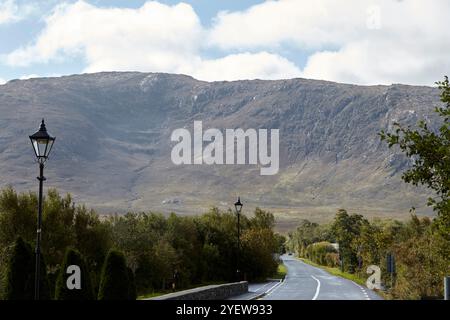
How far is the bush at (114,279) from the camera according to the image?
2170cm

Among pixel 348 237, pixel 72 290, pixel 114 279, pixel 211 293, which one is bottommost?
pixel 348 237

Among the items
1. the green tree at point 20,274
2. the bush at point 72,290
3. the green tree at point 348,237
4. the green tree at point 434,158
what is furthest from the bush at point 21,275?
the green tree at point 348,237

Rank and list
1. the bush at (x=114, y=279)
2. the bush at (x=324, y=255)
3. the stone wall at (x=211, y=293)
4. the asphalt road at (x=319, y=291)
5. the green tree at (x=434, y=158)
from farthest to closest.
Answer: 1. the bush at (x=324, y=255)
2. the asphalt road at (x=319, y=291)
3. the bush at (x=114, y=279)
4. the stone wall at (x=211, y=293)
5. the green tree at (x=434, y=158)

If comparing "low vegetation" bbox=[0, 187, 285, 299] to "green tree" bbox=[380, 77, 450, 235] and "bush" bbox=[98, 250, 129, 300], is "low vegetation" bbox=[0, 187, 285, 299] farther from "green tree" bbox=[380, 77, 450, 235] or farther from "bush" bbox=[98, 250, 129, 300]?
"green tree" bbox=[380, 77, 450, 235]

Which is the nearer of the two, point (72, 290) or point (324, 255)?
point (72, 290)

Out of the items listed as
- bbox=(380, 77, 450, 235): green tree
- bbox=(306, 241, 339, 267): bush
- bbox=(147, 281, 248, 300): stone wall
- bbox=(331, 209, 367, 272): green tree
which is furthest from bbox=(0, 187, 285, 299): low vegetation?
bbox=(306, 241, 339, 267): bush

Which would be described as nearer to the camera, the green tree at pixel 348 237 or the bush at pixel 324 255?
the green tree at pixel 348 237

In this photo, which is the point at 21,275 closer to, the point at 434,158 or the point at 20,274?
the point at 20,274

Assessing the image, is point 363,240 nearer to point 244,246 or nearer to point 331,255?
point 244,246

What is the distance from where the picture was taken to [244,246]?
6222 centimetres

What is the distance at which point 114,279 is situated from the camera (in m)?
22.0

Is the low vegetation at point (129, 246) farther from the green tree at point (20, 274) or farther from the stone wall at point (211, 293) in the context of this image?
the stone wall at point (211, 293)

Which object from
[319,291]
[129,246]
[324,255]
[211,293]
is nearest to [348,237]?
[129,246]
